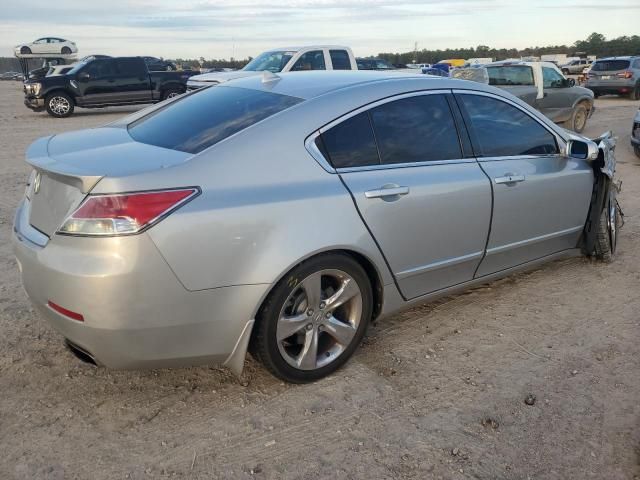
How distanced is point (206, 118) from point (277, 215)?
825 millimetres

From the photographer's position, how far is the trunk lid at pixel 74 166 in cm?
252

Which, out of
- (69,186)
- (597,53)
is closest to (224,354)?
(69,186)

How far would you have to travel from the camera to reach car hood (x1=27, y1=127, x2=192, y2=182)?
255 centimetres

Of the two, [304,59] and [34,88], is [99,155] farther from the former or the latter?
[34,88]

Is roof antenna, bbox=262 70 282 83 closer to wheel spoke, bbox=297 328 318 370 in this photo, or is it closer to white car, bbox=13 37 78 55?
wheel spoke, bbox=297 328 318 370

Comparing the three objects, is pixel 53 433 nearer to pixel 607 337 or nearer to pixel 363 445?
pixel 363 445

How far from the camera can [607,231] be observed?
457 centimetres

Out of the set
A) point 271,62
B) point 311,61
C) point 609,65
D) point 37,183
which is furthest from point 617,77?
point 37,183

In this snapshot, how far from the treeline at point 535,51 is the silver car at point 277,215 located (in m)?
59.7

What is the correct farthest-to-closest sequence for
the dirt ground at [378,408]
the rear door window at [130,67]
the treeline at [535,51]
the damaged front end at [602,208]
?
the treeline at [535,51]
the rear door window at [130,67]
the damaged front end at [602,208]
the dirt ground at [378,408]

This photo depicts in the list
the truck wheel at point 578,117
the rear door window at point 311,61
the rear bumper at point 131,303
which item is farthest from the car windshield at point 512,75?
the rear bumper at point 131,303

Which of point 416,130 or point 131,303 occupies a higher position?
point 416,130

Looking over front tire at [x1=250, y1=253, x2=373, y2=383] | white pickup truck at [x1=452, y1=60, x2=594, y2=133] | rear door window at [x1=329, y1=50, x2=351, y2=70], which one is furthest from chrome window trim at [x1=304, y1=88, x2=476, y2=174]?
rear door window at [x1=329, y1=50, x2=351, y2=70]

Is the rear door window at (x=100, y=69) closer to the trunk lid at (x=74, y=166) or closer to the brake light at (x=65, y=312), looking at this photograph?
the trunk lid at (x=74, y=166)
